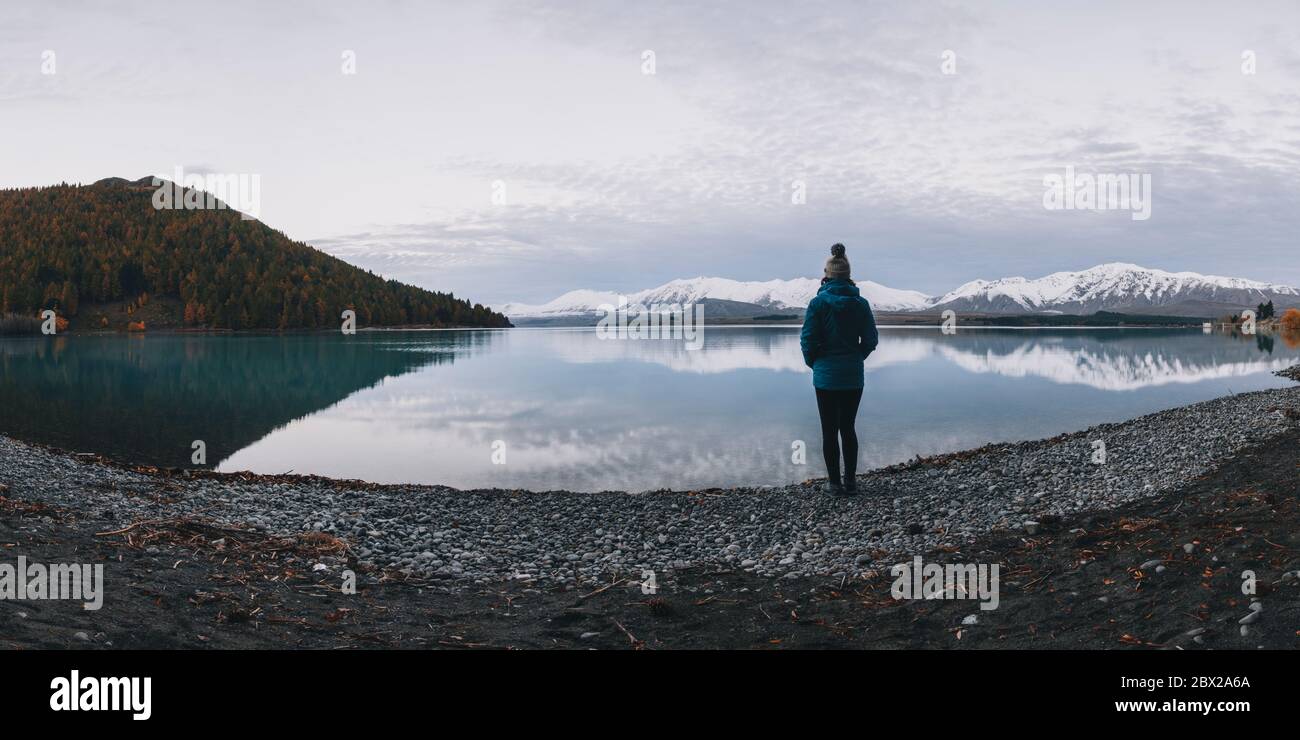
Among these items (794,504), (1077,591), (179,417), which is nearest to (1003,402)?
(794,504)

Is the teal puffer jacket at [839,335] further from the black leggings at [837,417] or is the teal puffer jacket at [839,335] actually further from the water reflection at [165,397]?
the water reflection at [165,397]

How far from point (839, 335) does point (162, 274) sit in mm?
179851

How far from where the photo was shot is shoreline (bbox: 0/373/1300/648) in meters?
7.27

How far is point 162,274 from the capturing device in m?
156

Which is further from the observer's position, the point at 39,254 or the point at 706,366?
the point at 39,254

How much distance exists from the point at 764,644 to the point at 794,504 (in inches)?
242

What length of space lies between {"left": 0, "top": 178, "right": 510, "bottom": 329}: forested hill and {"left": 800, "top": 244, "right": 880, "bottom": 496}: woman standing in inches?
6394

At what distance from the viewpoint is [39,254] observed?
491ft

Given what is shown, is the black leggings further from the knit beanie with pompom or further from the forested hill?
the forested hill

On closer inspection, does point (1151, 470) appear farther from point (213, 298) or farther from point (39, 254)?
point (39, 254)

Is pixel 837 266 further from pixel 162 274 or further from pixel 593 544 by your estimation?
pixel 162 274
